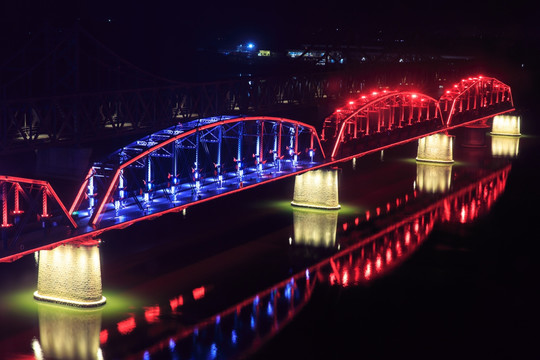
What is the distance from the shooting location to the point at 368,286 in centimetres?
6103

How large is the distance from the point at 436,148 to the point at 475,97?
27989 mm

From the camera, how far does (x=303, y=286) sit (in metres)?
60.8

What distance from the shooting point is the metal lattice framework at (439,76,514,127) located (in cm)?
12731

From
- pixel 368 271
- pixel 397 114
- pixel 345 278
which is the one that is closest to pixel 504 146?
pixel 397 114

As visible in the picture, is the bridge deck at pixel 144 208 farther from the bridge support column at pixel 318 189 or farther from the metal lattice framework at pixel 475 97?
the metal lattice framework at pixel 475 97

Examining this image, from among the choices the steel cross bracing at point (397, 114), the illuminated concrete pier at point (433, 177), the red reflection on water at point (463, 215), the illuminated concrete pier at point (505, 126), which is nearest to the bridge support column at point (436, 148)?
the illuminated concrete pier at point (433, 177)

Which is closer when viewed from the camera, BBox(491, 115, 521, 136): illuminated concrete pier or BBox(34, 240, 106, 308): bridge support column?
BBox(34, 240, 106, 308): bridge support column

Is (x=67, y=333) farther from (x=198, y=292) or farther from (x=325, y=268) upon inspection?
(x=325, y=268)

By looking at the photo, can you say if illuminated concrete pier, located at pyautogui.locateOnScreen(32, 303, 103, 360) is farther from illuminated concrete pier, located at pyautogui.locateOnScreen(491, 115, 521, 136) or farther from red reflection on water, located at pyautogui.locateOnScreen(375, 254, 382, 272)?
illuminated concrete pier, located at pyautogui.locateOnScreen(491, 115, 521, 136)

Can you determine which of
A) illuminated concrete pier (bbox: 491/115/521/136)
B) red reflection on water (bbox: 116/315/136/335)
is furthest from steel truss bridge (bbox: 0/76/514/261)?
illuminated concrete pier (bbox: 491/115/521/136)

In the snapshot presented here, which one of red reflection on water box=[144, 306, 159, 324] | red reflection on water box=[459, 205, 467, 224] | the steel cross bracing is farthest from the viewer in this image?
the steel cross bracing

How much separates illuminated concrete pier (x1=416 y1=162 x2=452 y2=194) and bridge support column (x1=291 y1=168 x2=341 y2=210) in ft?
59.4

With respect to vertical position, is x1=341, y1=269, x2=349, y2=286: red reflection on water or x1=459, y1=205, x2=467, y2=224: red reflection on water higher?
x1=459, y1=205, x2=467, y2=224: red reflection on water

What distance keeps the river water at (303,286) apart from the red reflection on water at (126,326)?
0.45ft
